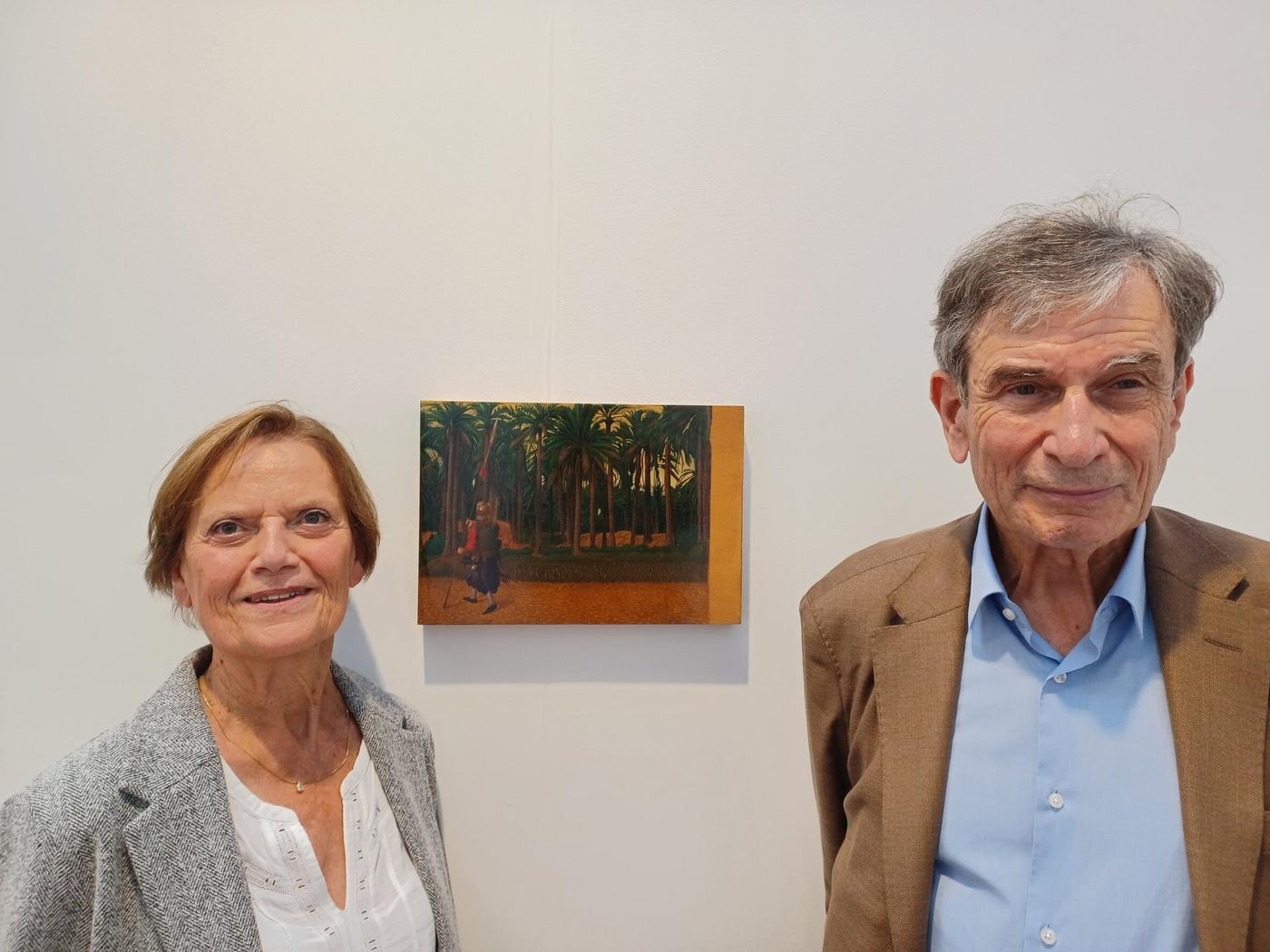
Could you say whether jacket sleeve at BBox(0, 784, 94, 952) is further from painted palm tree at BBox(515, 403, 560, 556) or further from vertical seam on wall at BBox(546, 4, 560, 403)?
vertical seam on wall at BBox(546, 4, 560, 403)

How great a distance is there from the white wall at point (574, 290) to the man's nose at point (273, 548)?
1.37 feet

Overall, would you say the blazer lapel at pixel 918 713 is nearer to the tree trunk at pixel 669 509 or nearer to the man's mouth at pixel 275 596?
the tree trunk at pixel 669 509

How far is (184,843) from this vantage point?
1.18 m

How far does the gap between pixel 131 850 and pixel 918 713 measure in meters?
1.05

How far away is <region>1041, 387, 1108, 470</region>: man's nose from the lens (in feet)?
3.63

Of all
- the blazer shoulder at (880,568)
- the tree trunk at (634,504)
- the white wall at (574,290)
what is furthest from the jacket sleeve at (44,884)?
the blazer shoulder at (880,568)

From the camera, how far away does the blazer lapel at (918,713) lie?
3.91ft

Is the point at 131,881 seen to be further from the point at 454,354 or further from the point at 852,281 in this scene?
the point at 852,281

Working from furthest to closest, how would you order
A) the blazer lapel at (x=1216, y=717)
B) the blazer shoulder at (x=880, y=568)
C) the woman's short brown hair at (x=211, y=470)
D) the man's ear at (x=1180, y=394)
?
the blazer shoulder at (x=880, y=568) < the woman's short brown hair at (x=211, y=470) < the man's ear at (x=1180, y=394) < the blazer lapel at (x=1216, y=717)

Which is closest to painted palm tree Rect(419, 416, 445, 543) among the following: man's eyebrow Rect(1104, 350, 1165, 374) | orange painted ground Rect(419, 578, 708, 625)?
orange painted ground Rect(419, 578, 708, 625)

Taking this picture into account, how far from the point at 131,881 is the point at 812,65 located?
5.69ft

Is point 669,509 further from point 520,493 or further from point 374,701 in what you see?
point 374,701

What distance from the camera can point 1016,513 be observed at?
1.18 m

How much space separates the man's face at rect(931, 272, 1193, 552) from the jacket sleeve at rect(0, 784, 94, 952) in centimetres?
128
